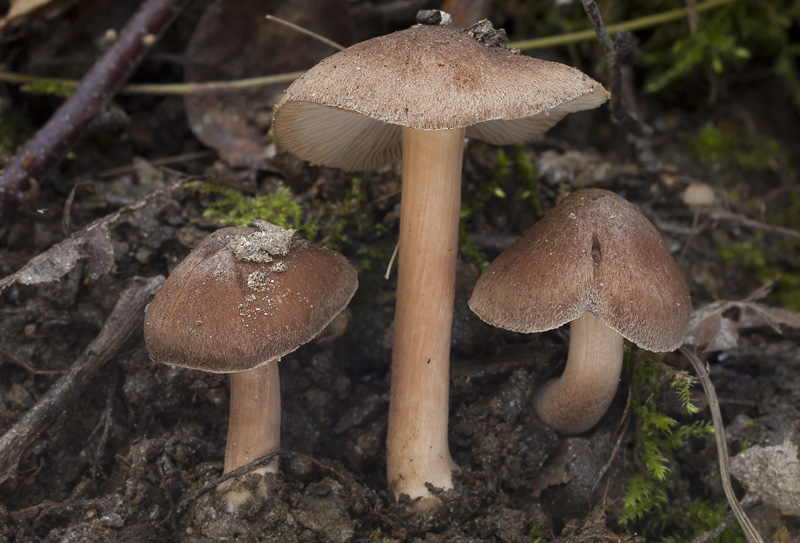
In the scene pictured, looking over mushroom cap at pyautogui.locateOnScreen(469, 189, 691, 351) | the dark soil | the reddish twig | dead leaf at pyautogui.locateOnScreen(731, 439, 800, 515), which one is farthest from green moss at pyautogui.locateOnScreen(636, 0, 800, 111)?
the reddish twig

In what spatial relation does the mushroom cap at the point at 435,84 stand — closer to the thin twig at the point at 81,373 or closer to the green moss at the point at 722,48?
the thin twig at the point at 81,373

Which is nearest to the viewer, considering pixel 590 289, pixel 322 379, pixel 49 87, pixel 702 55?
pixel 590 289

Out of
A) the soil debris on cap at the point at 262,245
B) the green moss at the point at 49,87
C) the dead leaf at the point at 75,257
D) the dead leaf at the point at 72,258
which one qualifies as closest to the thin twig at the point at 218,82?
the green moss at the point at 49,87

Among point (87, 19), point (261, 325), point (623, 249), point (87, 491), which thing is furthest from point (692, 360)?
point (87, 19)

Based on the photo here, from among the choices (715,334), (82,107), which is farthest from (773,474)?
(82,107)

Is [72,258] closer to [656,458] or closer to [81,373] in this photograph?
[81,373]

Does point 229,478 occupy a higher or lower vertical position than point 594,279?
lower
